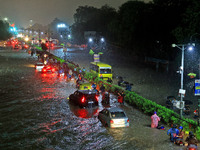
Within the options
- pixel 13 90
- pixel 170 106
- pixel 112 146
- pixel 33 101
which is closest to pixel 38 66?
pixel 13 90

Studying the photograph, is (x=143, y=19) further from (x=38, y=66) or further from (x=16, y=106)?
(x=16, y=106)

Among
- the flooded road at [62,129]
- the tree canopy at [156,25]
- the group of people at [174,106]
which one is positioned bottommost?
the flooded road at [62,129]

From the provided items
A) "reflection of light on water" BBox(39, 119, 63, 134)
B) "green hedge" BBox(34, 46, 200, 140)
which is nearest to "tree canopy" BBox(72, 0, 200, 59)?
"green hedge" BBox(34, 46, 200, 140)

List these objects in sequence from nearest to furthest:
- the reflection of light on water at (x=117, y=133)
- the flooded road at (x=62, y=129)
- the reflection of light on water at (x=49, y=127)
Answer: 1. the flooded road at (x=62, y=129)
2. the reflection of light on water at (x=117, y=133)
3. the reflection of light on water at (x=49, y=127)

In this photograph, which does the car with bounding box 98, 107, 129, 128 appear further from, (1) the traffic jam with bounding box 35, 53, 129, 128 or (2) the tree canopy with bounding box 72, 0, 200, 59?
(2) the tree canopy with bounding box 72, 0, 200, 59

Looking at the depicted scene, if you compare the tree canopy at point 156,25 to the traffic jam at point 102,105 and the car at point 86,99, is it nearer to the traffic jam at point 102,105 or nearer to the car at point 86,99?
the traffic jam at point 102,105

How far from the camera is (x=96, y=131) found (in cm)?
1538

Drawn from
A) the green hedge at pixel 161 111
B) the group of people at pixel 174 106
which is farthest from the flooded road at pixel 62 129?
the group of people at pixel 174 106

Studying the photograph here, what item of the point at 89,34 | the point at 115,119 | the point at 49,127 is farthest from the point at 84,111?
the point at 89,34

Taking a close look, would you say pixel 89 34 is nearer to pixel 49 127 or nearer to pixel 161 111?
pixel 161 111

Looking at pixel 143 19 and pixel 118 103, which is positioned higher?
pixel 143 19

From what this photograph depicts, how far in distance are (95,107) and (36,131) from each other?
656cm

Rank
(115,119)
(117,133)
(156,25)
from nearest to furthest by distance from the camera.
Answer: (117,133) < (115,119) < (156,25)

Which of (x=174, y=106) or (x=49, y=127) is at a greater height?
(x=174, y=106)
